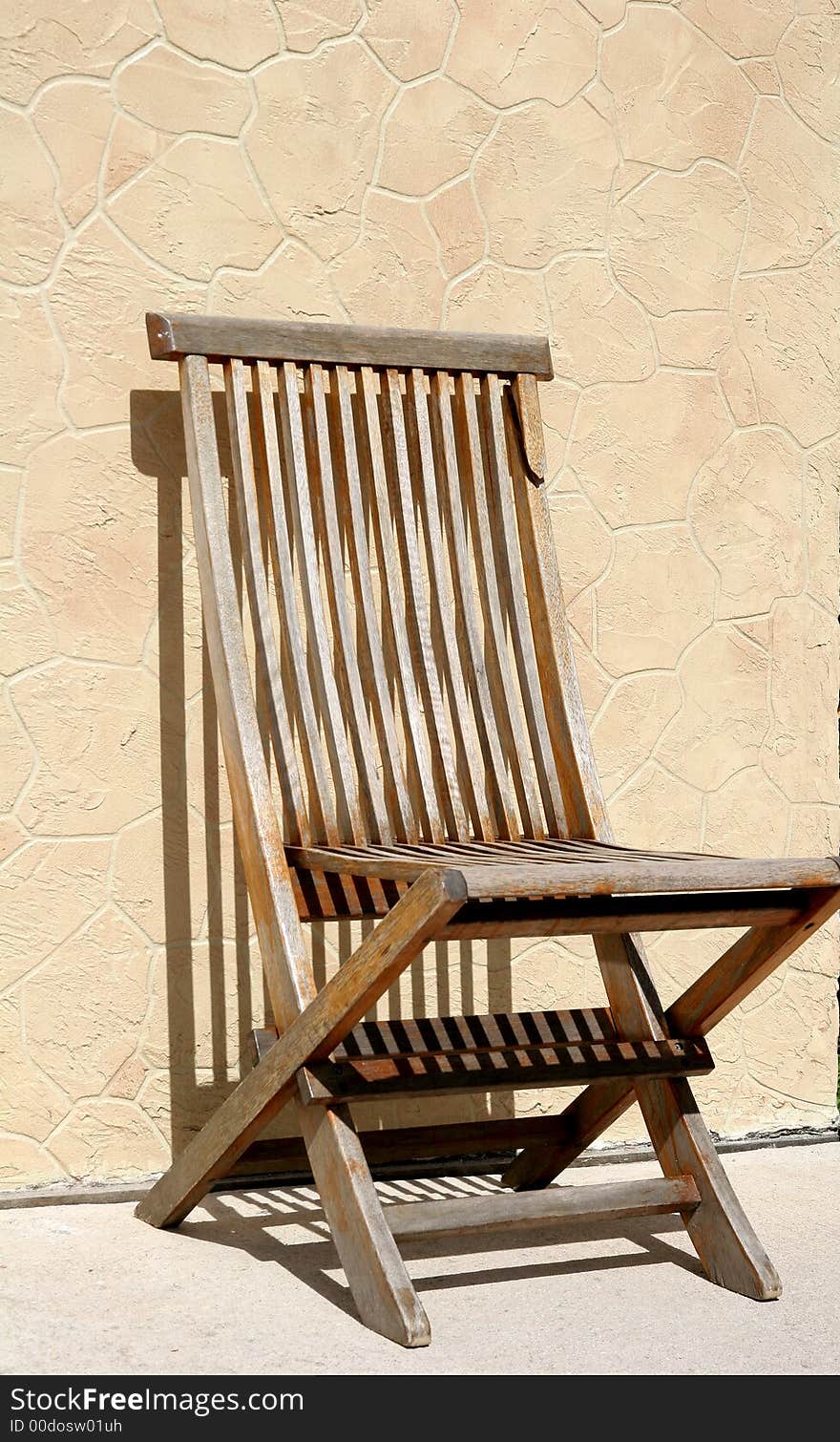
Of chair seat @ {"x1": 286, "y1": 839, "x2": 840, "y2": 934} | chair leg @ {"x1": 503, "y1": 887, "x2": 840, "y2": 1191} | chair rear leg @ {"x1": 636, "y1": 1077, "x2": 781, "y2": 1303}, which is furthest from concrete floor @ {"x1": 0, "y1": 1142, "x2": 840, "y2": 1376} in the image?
chair seat @ {"x1": 286, "y1": 839, "x2": 840, "y2": 934}

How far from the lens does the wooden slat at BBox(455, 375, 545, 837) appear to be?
2.89m

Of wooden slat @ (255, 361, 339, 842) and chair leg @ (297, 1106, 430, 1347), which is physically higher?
wooden slat @ (255, 361, 339, 842)

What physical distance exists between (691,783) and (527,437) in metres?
0.89

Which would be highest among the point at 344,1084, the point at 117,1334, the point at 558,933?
the point at 558,933

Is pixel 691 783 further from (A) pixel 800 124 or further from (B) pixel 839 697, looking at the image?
(A) pixel 800 124

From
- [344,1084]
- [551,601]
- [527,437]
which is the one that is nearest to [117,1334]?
[344,1084]

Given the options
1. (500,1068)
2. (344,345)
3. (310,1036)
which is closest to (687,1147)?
(500,1068)

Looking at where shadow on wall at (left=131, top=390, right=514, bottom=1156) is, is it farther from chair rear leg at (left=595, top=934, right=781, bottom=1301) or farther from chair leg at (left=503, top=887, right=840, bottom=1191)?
chair rear leg at (left=595, top=934, right=781, bottom=1301)

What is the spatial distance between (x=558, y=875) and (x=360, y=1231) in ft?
2.02

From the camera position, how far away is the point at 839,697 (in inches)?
145

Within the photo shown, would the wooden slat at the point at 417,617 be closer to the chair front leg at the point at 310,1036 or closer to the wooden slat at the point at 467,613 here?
the wooden slat at the point at 467,613

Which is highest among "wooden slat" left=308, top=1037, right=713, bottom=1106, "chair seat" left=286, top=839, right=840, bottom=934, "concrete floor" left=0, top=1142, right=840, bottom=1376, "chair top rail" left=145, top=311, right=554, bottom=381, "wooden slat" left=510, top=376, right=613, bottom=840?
"chair top rail" left=145, top=311, right=554, bottom=381

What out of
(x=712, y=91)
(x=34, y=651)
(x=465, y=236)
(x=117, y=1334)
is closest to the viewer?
(x=117, y=1334)

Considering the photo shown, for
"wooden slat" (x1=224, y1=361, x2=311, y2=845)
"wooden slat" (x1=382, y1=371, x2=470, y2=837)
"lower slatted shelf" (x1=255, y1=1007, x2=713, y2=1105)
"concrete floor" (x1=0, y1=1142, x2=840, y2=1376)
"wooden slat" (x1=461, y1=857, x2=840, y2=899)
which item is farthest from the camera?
"wooden slat" (x1=382, y1=371, x2=470, y2=837)
